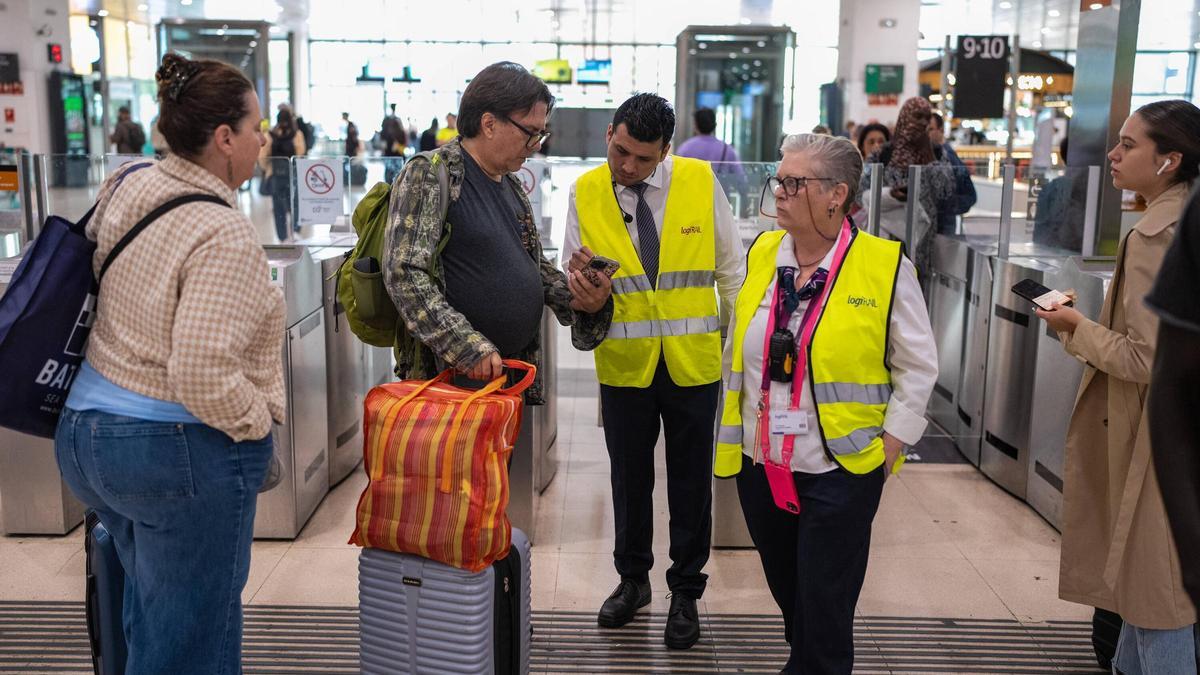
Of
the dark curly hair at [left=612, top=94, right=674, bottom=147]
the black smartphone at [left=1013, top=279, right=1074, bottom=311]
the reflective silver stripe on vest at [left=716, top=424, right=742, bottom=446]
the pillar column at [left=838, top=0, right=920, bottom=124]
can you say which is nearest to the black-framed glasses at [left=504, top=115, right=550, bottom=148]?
the dark curly hair at [left=612, top=94, right=674, bottom=147]

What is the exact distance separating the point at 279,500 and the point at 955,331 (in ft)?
11.7

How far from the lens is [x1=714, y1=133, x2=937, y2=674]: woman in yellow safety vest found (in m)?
2.38

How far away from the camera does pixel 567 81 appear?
2967 cm

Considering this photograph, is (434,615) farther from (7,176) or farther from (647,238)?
(7,176)

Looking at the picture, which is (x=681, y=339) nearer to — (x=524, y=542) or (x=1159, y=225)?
(x=524, y=542)

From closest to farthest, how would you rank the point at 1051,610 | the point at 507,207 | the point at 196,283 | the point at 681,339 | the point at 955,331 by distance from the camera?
the point at 196,283 < the point at 507,207 < the point at 681,339 < the point at 1051,610 < the point at 955,331

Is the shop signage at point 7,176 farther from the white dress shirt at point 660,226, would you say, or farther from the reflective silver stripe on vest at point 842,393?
the reflective silver stripe on vest at point 842,393

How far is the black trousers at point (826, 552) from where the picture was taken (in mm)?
2422

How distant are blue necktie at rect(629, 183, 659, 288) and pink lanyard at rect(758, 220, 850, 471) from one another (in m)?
0.66

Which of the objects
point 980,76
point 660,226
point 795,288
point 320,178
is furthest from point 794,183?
point 980,76

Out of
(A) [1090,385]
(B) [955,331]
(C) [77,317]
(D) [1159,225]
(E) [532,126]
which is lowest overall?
(B) [955,331]

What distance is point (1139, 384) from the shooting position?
8.93 ft

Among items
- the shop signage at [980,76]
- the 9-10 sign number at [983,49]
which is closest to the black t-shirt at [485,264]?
the shop signage at [980,76]

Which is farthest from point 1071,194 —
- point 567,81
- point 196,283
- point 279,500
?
point 567,81
